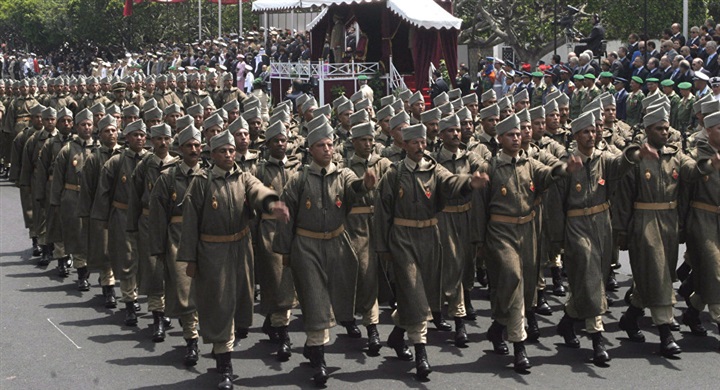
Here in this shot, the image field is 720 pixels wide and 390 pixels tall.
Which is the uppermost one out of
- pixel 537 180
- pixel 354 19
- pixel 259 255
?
pixel 354 19

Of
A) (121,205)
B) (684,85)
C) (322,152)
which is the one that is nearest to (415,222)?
(322,152)

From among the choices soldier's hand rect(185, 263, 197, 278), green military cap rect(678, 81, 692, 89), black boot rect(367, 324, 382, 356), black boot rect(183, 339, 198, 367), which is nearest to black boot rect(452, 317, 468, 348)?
black boot rect(367, 324, 382, 356)

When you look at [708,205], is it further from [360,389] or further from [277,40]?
[277,40]

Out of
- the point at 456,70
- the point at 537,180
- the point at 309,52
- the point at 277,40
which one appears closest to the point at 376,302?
the point at 537,180

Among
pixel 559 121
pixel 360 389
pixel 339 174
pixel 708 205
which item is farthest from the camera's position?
pixel 559 121

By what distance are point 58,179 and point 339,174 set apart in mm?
5238

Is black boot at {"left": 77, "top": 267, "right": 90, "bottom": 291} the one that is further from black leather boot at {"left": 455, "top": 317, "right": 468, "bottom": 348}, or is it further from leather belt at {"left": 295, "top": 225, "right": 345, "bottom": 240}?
black leather boot at {"left": 455, "top": 317, "right": 468, "bottom": 348}

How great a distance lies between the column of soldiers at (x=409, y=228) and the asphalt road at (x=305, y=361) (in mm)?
174

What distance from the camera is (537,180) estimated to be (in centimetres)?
983

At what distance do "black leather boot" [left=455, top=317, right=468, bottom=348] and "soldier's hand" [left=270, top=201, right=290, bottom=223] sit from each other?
2.45 m

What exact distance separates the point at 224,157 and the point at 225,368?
1.68 m

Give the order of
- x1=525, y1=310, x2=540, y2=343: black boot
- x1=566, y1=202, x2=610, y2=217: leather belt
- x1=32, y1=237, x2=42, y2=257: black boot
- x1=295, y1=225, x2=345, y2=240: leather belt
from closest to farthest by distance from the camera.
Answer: x1=295, y1=225, x2=345, y2=240: leather belt
x1=566, y1=202, x2=610, y2=217: leather belt
x1=525, y1=310, x2=540, y2=343: black boot
x1=32, y1=237, x2=42, y2=257: black boot

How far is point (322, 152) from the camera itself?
9516 mm

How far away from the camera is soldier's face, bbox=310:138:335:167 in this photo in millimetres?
9516
